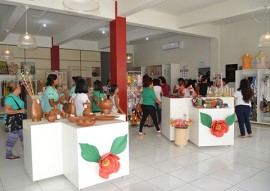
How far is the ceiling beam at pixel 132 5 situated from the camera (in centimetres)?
476

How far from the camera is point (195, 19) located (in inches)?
268

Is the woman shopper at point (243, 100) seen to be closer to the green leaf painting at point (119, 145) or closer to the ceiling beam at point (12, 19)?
the green leaf painting at point (119, 145)

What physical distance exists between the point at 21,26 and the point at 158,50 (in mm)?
5876

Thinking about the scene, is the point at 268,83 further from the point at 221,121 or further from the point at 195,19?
the point at 221,121

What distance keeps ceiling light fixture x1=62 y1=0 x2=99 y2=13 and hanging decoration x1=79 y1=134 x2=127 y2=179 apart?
70.7 inches

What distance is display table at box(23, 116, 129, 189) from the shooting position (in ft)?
9.41

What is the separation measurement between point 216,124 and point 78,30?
558cm

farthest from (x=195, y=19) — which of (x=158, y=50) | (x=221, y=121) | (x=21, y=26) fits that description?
(x=21, y=26)

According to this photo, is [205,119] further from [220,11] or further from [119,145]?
[220,11]

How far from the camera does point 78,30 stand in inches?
311

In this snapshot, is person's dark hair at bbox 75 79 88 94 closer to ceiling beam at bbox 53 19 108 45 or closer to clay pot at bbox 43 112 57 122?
clay pot at bbox 43 112 57 122

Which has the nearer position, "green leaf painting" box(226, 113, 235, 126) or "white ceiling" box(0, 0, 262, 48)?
"green leaf painting" box(226, 113, 235, 126)

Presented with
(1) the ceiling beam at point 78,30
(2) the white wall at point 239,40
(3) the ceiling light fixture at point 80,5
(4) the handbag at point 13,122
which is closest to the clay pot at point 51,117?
(4) the handbag at point 13,122

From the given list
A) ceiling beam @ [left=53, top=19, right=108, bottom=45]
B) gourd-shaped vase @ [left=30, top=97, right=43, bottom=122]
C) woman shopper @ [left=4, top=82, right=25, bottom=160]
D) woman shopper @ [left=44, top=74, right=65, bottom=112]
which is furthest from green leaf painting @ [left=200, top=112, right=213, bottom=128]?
ceiling beam @ [left=53, top=19, right=108, bottom=45]
